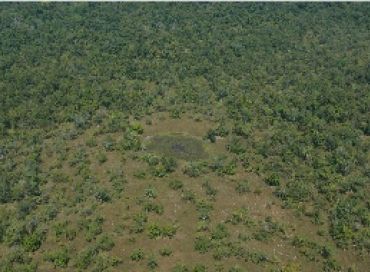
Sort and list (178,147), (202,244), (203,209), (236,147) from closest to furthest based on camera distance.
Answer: (202,244) < (203,209) < (236,147) < (178,147)

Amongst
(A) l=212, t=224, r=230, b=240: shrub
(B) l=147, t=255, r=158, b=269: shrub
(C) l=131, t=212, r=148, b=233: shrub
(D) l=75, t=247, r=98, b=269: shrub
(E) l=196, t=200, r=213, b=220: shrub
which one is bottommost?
(D) l=75, t=247, r=98, b=269: shrub

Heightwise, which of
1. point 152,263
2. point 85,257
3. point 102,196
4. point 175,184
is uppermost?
point 175,184

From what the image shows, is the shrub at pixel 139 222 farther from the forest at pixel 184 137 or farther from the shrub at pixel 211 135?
the shrub at pixel 211 135

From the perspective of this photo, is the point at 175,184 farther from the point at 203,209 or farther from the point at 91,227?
the point at 91,227

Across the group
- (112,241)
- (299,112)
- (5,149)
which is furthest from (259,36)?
(112,241)

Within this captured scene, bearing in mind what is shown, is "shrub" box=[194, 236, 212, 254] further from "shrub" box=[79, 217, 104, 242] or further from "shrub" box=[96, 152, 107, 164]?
"shrub" box=[96, 152, 107, 164]

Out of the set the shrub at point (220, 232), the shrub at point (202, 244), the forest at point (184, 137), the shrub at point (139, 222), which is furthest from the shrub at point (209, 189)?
the shrub at point (139, 222)

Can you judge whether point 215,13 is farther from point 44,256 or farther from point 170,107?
point 44,256

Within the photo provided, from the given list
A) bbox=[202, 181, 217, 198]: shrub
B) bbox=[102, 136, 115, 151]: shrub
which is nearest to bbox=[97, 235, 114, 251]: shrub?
bbox=[202, 181, 217, 198]: shrub

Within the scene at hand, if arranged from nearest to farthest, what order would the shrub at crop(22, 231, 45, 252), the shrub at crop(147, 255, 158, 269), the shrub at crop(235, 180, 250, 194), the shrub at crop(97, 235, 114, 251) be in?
1. the shrub at crop(147, 255, 158, 269)
2. the shrub at crop(97, 235, 114, 251)
3. the shrub at crop(22, 231, 45, 252)
4. the shrub at crop(235, 180, 250, 194)

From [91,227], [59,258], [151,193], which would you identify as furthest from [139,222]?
[59,258]
